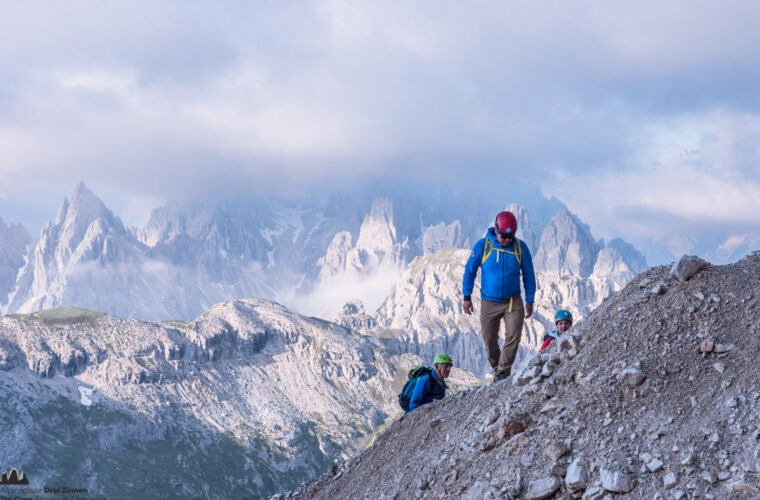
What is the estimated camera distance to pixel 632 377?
10969mm

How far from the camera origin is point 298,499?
61.6 feet

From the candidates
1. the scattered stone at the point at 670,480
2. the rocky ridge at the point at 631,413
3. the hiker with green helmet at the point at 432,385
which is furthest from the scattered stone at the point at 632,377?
the hiker with green helmet at the point at 432,385

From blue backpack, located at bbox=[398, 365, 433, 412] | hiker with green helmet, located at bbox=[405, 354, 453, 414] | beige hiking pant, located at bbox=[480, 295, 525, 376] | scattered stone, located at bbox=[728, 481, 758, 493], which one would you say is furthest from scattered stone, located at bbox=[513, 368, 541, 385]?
blue backpack, located at bbox=[398, 365, 433, 412]

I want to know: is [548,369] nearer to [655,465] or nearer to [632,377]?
[632,377]

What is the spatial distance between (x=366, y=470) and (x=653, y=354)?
923cm

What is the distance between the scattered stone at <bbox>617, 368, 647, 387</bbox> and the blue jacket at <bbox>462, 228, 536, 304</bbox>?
6.14m

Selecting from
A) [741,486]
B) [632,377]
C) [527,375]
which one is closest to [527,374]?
[527,375]

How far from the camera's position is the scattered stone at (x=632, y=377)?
10914 millimetres

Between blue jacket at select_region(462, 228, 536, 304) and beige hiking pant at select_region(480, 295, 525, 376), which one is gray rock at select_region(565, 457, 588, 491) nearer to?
beige hiking pant at select_region(480, 295, 525, 376)

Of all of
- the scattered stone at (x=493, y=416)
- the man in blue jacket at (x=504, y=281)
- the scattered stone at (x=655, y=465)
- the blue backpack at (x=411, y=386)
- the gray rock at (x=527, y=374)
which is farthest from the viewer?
the blue backpack at (x=411, y=386)

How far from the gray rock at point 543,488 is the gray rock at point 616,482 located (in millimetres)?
837

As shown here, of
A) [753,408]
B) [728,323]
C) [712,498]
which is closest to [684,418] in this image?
[753,408]

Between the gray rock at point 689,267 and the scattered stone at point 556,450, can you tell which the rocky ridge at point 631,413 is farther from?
the gray rock at point 689,267

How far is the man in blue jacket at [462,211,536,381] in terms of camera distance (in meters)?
17.0
